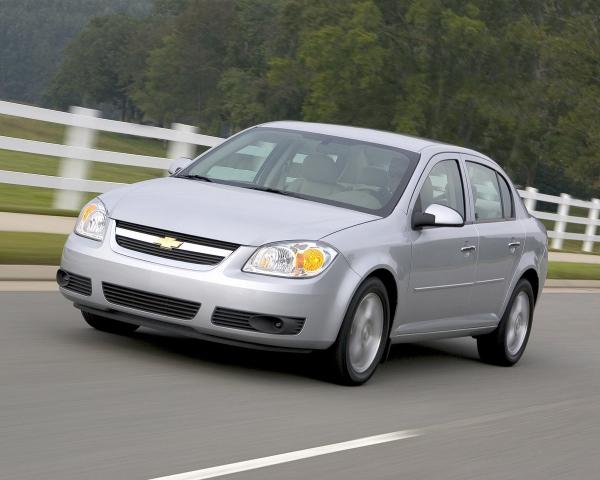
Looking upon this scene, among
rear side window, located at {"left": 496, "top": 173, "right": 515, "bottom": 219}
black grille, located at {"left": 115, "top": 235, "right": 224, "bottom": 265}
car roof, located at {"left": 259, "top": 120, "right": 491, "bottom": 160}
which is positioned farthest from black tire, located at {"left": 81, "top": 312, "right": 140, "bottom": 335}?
rear side window, located at {"left": 496, "top": 173, "right": 515, "bottom": 219}

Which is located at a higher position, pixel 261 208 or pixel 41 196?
pixel 261 208

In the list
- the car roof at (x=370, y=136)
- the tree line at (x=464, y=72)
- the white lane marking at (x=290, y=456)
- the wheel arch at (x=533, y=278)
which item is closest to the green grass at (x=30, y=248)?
the car roof at (x=370, y=136)

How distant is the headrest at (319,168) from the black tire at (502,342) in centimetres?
221

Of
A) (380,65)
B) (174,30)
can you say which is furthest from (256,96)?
(174,30)

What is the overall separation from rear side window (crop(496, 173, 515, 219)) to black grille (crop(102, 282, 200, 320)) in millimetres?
3604

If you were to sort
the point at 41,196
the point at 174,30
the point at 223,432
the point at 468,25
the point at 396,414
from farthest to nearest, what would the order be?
the point at 174,30 → the point at 468,25 → the point at 41,196 → the point at 396,414 → the point at 223,432

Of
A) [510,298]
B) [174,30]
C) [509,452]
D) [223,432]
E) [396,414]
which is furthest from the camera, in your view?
[174,30]

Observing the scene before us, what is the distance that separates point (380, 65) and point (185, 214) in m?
65.9

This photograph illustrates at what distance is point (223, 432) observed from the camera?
664 centimetres

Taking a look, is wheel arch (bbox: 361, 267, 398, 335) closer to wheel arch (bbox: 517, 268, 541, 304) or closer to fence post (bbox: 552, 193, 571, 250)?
wheel arch (bbox: 517, 268, 541, 304)

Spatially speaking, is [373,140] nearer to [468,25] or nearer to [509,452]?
[509,452]

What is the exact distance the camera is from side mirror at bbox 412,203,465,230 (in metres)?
8.91

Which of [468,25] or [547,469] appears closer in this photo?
[547,469]

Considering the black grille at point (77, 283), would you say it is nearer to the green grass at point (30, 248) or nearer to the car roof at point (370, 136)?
the car roof at point (370, 136)
